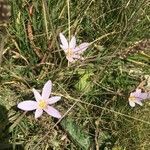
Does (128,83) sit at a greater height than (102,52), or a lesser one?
lesser

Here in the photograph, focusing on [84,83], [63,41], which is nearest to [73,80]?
[84,83]

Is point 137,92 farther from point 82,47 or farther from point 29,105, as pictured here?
point 29,105

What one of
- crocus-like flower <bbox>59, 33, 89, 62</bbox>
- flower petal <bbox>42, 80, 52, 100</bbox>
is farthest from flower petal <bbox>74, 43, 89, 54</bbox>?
flower petal <bbox>42, 80, 52, 100</bbox>

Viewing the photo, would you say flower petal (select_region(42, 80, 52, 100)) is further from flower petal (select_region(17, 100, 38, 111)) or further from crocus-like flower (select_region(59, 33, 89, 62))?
crocus-like flower (select_region(59, 33, 89, 62))

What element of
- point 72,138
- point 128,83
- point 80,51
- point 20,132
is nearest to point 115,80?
point 128,83

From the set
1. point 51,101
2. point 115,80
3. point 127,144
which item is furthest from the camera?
point 115,80

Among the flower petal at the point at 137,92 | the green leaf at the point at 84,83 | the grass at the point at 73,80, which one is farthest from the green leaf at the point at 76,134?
the flower petal at the point at 137,92

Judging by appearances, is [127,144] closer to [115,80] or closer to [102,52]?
[115,80]
